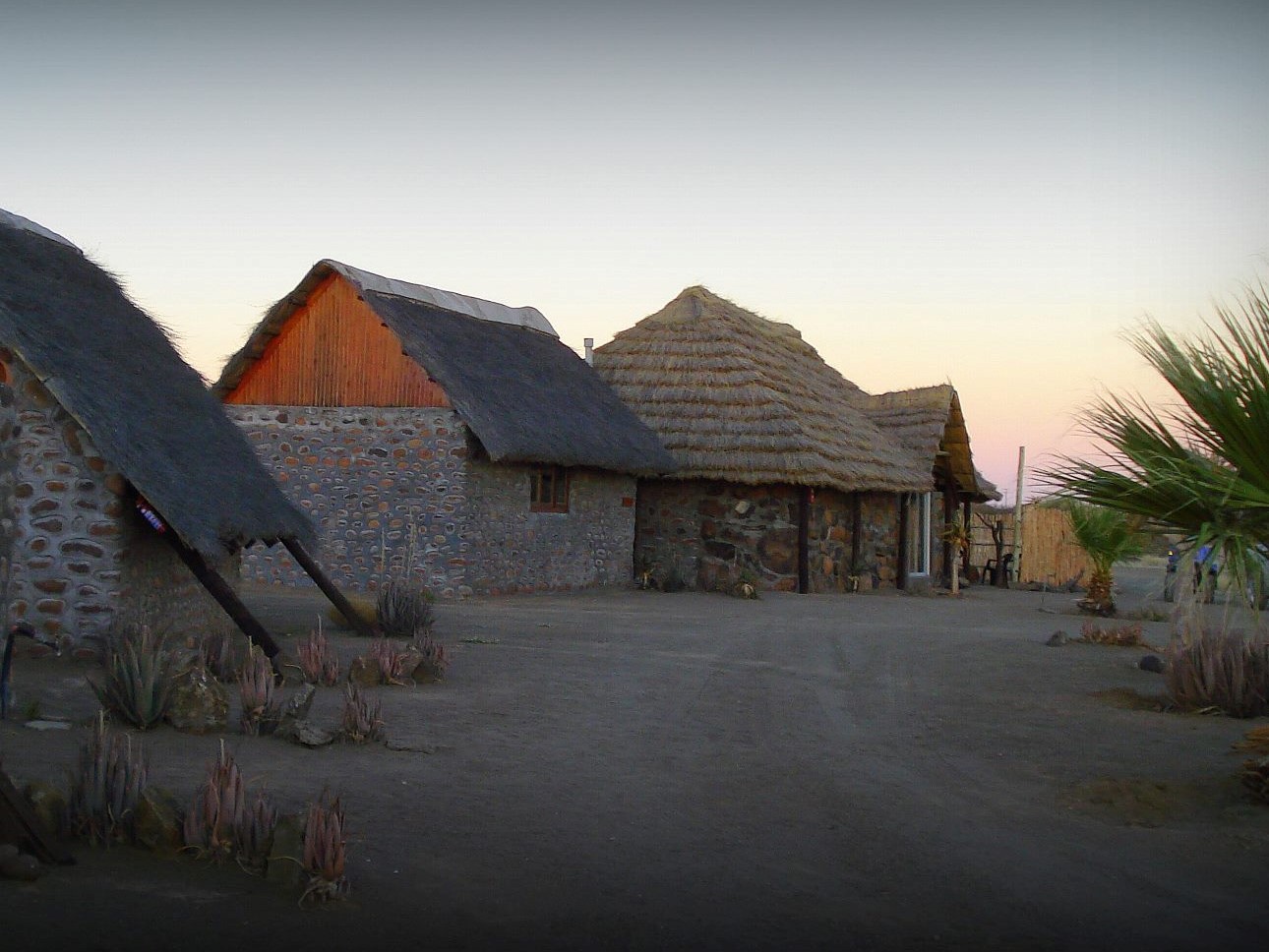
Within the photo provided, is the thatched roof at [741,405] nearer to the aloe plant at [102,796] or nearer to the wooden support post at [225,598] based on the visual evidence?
the wooden support post at [225,598]

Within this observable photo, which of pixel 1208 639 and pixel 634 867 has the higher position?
pixel 1208 639

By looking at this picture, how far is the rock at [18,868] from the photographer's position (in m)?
4.62

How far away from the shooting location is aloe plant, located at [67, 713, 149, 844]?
204 inches

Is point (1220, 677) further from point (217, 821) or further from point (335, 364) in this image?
point (335, 364)

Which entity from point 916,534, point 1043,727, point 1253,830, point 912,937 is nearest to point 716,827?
point 912,937

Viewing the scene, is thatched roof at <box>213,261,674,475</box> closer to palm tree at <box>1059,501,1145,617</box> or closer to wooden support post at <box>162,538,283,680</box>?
palm tree at <box>1059,501,1145,617</box>

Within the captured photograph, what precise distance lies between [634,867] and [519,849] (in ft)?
1.84

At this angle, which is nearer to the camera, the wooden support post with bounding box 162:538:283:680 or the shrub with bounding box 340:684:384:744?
the shrub with bounding box 340:684:384:744

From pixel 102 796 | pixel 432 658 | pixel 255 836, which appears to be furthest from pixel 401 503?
pixel 255 836

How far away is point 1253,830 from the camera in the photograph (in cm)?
622

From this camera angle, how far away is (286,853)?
16.0ft

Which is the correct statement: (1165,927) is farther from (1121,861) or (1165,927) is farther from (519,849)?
(519,849)

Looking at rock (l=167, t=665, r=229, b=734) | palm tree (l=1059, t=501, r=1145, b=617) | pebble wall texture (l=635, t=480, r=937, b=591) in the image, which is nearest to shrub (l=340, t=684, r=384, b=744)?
rock (l=167, t=665, r=229, b=734)

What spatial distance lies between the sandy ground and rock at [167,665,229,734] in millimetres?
129
